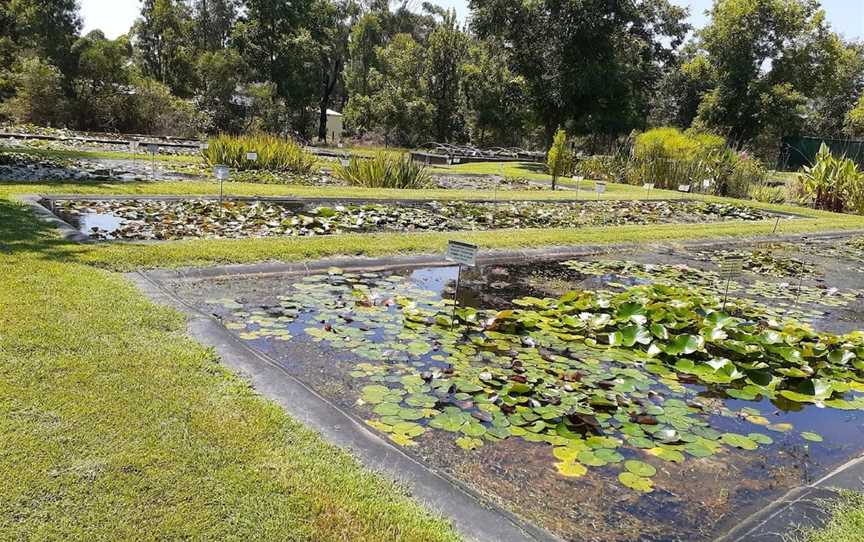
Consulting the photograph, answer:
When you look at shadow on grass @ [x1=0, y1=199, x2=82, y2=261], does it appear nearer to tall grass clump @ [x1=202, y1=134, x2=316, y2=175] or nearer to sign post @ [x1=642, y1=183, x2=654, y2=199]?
tall grass clump @ [x1=202, y1=134, x2=316, y2=175]

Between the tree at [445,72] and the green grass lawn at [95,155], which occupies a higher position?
the tree at [445,72]

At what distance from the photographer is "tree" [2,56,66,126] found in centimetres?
2562

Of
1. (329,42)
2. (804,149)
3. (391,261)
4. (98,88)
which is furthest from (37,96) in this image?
(804,149)

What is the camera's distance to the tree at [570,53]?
24531 millimetres

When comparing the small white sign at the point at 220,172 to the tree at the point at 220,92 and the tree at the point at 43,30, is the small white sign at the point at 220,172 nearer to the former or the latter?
the tree at the point at 220,92

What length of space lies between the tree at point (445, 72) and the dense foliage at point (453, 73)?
8cm

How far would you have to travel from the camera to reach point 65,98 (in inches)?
1070

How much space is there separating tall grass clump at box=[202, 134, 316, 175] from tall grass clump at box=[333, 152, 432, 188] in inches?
77.7

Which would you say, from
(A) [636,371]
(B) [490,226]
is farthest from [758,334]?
(B) [490,226]

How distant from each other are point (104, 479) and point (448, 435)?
60.3 inches

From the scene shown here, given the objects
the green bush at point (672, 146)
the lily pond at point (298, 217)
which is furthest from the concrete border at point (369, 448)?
the green bush at point (672, 146)

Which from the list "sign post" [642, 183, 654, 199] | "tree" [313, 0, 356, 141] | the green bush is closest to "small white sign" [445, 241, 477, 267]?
"sign post" [642, 183, 654, 199]

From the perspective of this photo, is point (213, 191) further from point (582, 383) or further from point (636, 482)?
point (636, 482)

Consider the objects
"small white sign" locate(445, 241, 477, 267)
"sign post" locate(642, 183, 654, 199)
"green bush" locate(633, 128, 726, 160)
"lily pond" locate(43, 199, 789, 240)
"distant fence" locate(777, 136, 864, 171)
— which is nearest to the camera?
"small white sign" locate(445, 241, 477, 267)
